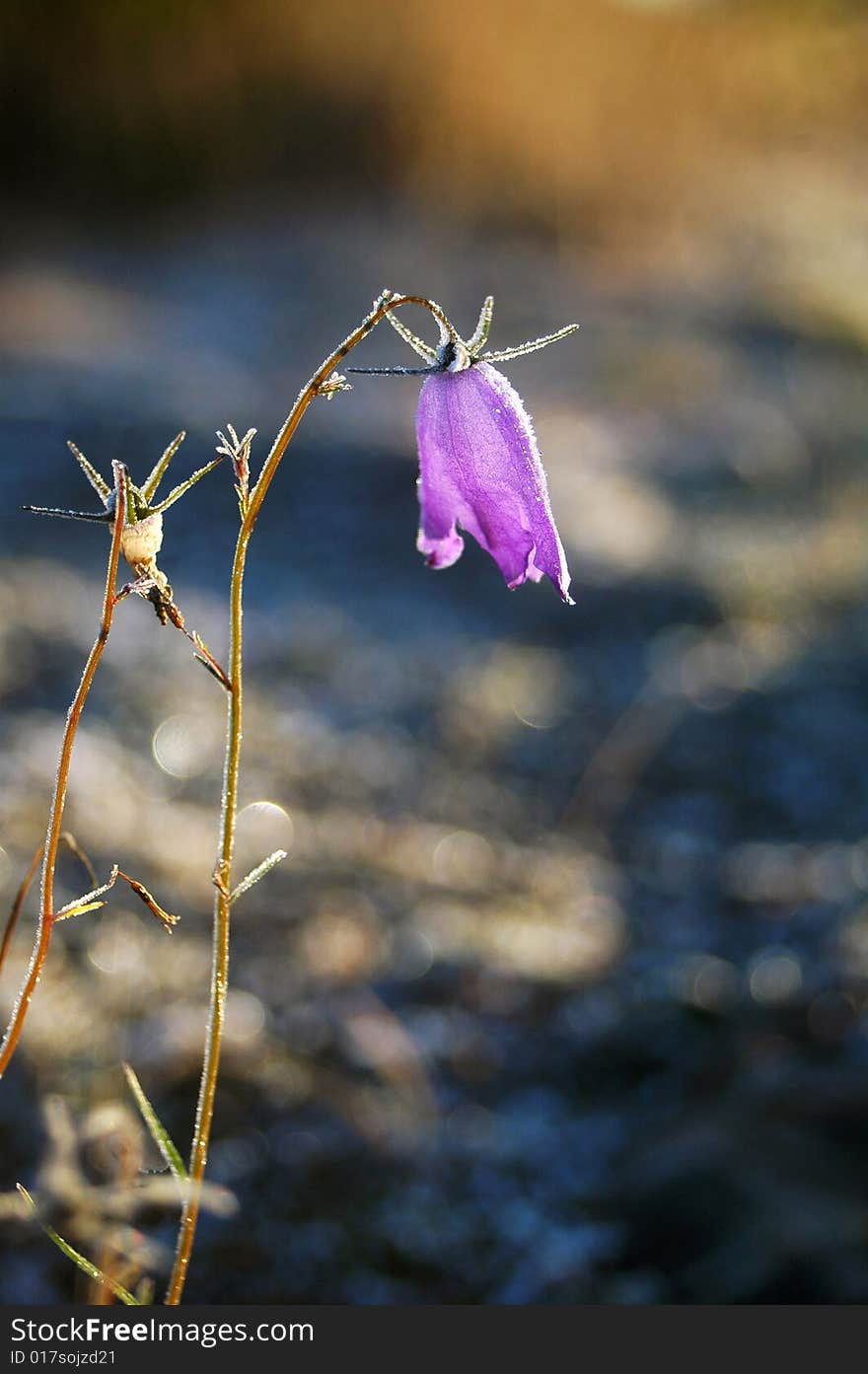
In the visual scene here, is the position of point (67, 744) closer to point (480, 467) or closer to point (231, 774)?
point (231, 774)

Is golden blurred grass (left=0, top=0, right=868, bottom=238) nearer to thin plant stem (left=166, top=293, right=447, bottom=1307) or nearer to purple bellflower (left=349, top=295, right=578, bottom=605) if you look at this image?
purple bellflower (left=349, top=295, right=578, bottom=605)

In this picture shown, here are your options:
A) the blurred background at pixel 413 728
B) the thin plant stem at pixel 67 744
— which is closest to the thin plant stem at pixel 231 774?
the thin plant stem at pixel 67 744

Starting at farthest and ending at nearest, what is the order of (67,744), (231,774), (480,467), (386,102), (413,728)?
(386,102), (413,728), (480,467), (231,774), (67,744)

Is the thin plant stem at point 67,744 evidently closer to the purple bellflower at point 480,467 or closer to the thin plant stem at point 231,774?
the thin plant stem at point 231,774

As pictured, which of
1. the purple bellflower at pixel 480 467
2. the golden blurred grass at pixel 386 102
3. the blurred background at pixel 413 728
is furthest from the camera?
the golden blurred grass at pixel 386 102

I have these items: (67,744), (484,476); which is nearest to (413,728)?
(484,476)

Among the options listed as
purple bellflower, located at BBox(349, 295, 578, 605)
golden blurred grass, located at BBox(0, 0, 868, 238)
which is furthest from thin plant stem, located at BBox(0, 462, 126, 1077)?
golden blurred grass, located at BBox(0, 0, 868, 238)

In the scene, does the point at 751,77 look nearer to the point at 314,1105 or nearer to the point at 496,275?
the point at 496,275

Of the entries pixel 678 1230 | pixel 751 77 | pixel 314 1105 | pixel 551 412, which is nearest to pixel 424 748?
pixel 314 1105
